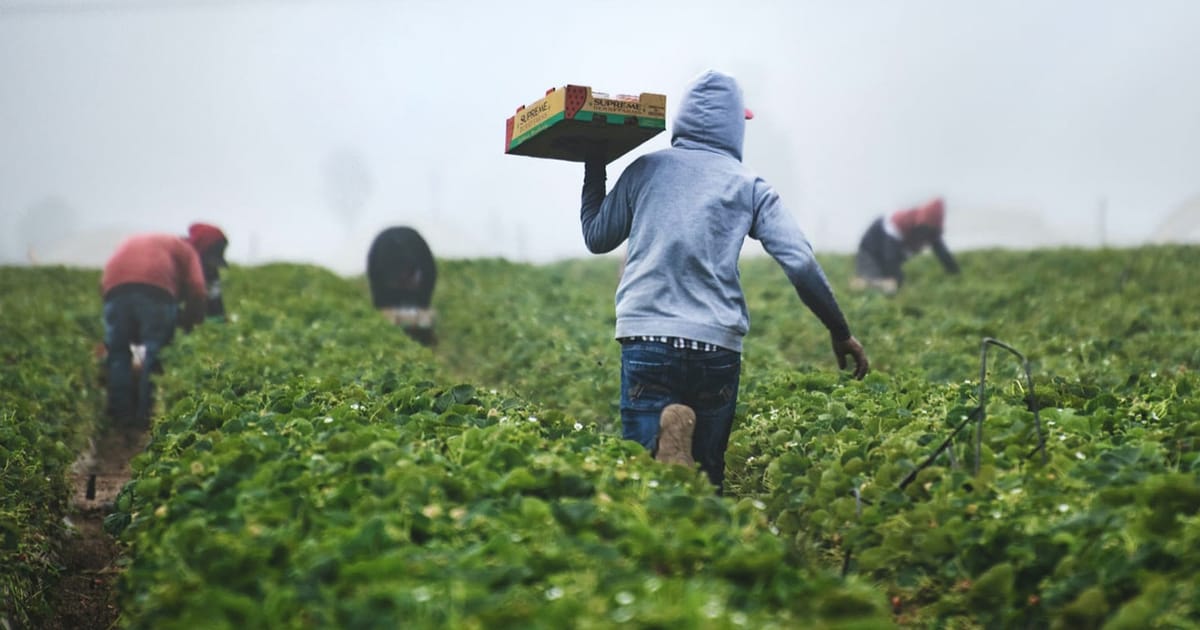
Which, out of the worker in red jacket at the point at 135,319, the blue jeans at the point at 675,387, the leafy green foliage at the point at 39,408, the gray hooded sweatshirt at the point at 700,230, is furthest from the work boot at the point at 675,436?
the worker in red jacket at the point at 135,319

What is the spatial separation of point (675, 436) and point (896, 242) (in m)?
12.1

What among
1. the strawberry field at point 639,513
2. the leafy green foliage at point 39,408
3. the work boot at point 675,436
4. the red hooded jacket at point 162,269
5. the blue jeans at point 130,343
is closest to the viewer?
the strawberry field at point 639,513

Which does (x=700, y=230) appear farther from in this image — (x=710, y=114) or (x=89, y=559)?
(x=89, y=559)

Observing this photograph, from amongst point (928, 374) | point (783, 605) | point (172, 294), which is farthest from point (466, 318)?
point (783, 605)

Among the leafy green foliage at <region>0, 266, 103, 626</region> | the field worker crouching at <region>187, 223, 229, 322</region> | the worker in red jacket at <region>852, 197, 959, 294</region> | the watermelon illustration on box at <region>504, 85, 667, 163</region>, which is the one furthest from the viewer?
the worker in red jacket at <region>852, 197, 959, 294</region>

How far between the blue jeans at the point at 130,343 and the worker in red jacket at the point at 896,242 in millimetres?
9425

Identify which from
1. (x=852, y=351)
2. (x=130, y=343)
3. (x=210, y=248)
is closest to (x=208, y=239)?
(x=210, y=248)

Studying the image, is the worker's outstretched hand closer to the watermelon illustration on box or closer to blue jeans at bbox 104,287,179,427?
the watermelon illustration on box

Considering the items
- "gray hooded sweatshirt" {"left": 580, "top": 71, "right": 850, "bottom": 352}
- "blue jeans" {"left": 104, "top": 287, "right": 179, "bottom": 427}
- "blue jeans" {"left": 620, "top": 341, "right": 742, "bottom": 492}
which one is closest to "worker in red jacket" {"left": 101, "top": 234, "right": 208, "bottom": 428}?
"blue jeans" {"left": 104, "top": 287, "right": 179, "bottom": 427}

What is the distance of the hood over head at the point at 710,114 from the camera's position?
439 centimetres

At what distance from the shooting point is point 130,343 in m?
9.49

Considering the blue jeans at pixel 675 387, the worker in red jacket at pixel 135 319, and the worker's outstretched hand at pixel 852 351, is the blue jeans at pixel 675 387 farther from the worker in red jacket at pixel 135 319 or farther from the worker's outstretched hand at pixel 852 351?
the worker in red jacket at pixel 135 319

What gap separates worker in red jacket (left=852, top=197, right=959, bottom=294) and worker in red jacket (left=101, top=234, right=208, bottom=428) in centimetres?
932

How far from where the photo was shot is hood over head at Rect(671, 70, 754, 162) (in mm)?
4391
